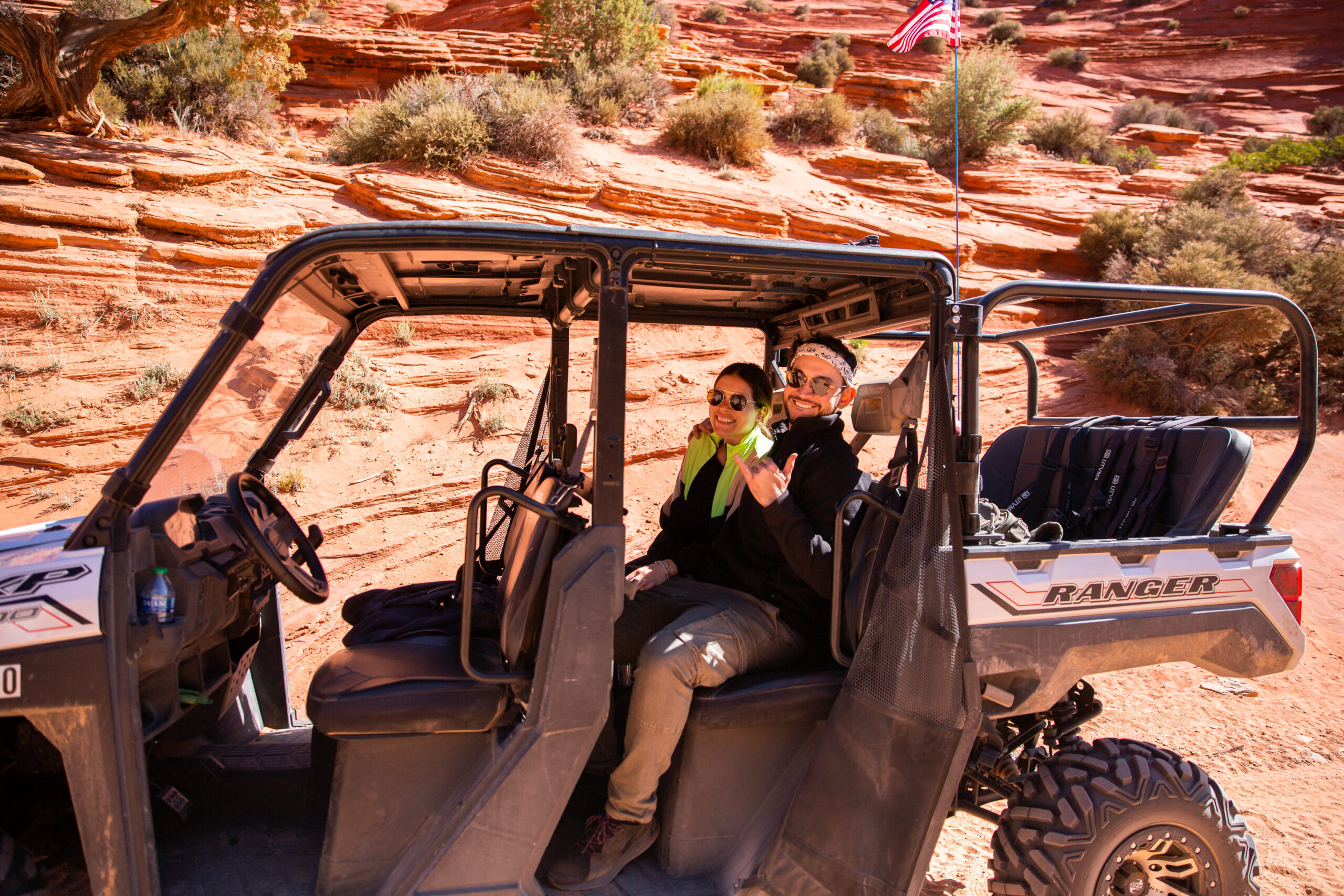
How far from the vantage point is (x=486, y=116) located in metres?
12.8

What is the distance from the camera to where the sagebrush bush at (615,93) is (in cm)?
1547

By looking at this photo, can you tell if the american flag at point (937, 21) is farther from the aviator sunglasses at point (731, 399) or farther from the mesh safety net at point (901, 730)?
the mesh safety net at point (901, 730)

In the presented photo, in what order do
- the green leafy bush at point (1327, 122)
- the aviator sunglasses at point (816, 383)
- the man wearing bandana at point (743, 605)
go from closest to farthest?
1. the man wearing bandana at point (743, 605)
2. the aviator sunglasses at point (816, 383)
3. the green leafy bush at point (1327, 122)

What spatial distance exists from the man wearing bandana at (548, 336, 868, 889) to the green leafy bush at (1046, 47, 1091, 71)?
106 feet

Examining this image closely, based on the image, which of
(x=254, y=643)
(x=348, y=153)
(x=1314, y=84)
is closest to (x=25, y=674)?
(x=254, y=643)

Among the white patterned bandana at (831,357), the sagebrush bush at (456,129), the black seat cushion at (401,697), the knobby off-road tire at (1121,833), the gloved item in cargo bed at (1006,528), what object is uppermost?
the sagebrush bush at (456,129)

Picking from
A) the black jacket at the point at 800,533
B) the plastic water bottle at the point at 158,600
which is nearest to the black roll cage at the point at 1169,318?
the black jacket at the point at 800,533

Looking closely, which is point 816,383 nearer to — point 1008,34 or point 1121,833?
point 1121,833

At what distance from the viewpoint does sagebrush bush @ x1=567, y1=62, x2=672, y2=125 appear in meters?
15.5

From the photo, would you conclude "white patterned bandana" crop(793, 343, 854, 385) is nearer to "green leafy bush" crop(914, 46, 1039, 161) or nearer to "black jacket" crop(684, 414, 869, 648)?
"black jacket" crop(684, 414, 869, 648)

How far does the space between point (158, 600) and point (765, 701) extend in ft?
5.56

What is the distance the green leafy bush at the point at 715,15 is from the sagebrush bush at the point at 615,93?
40.1 feet

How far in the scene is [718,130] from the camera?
14.7 meters

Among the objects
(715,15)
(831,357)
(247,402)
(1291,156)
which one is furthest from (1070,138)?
(247,402)
